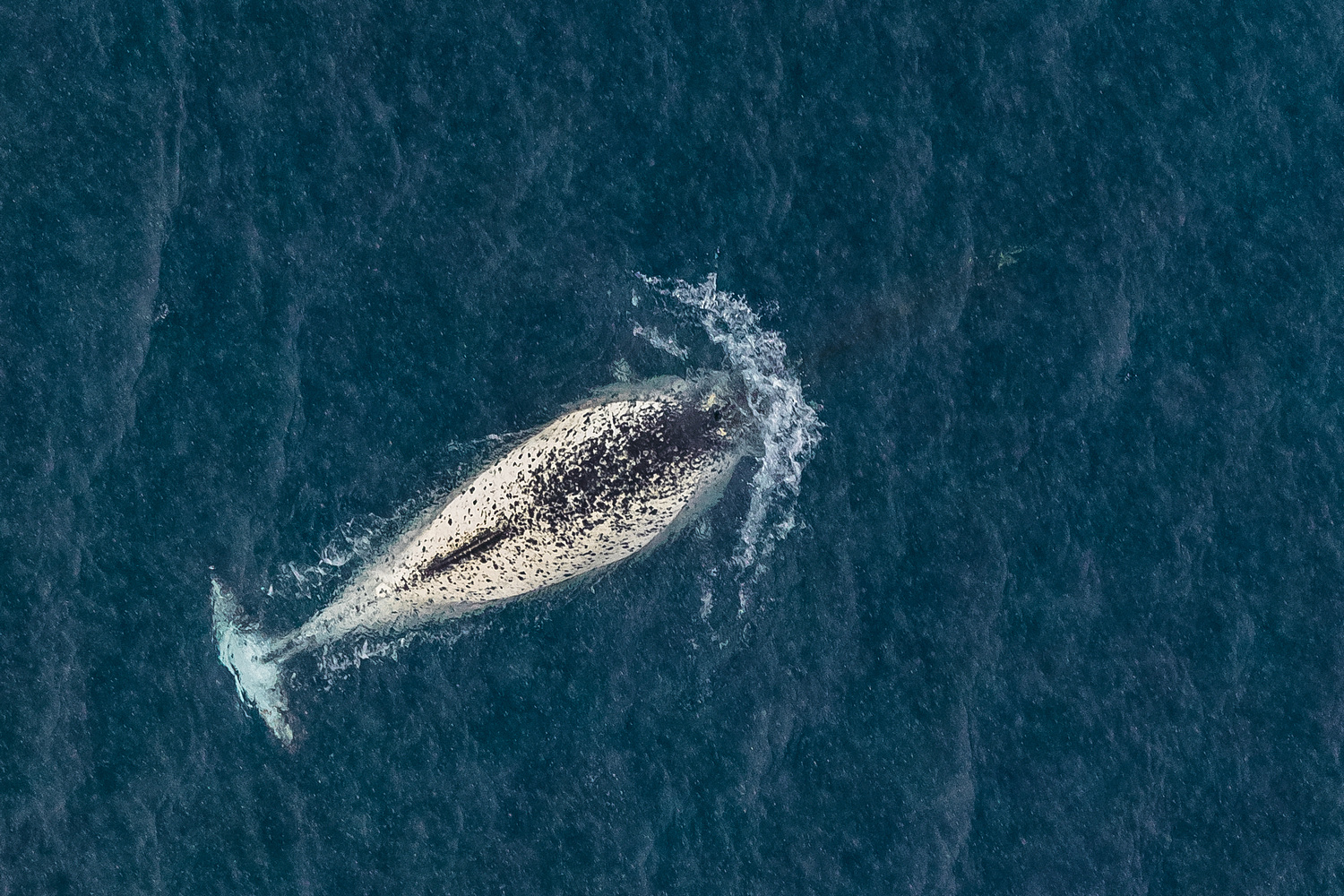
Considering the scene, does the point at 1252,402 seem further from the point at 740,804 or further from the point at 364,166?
Answer: the point at 364,166

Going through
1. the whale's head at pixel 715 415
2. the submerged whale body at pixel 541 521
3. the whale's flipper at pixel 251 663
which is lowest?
the whale's flipper at pixel 251 663

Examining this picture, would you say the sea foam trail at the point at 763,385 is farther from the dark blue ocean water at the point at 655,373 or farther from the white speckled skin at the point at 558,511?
the white speckled skin at the point at 558,511

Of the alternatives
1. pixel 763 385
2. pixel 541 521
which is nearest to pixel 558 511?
pixel 541 521

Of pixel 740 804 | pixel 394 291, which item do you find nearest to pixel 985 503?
pixel 740 804

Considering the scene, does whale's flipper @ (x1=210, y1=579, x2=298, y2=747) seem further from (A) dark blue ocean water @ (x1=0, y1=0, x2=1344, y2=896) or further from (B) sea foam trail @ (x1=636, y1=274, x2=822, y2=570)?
(B) sea foam trail @ (x1=636, y1=274, x2=822, y2=570)

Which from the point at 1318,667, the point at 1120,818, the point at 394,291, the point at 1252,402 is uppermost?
the point at 394,291

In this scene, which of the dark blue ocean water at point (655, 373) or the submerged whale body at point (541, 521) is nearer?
the submerged whale body at point (541, 521)

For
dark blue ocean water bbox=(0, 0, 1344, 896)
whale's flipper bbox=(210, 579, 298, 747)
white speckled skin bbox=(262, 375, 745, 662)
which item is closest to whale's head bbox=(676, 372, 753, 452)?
white speckled skin bbox=(262, 375, 745, 662)

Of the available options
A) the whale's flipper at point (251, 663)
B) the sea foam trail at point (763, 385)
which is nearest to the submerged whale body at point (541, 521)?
the whale's flipper at point (251, 663)
